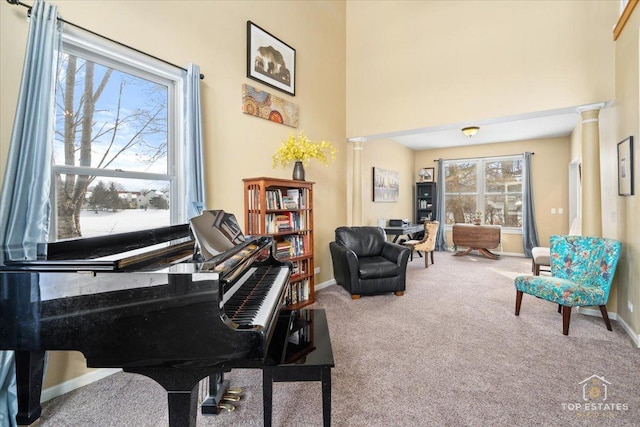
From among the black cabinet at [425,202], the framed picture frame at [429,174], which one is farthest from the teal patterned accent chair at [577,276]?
the framed picture frame at [429,174]

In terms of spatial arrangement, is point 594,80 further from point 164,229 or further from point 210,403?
point 210,403

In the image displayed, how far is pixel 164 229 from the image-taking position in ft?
6.19

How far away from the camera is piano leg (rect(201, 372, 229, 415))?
1.75 m

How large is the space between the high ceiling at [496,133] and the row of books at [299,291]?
8.37ft

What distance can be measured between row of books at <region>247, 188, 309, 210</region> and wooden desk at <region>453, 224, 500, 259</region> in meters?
4.94

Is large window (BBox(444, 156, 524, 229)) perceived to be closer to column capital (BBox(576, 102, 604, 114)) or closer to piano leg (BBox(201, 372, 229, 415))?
column capital (BBox(576, 102, 604, 114))

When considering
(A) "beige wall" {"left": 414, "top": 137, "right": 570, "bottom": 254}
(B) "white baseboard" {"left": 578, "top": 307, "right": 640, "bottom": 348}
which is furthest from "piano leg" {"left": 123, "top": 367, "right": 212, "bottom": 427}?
(A) "beige wall" {"left": 414, "top": 137, "right": 570, "bottom": 254}

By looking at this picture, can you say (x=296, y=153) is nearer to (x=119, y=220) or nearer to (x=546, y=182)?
(x=119, y=220)

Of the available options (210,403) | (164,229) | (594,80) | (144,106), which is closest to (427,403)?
(210,403)

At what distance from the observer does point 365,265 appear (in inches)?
151

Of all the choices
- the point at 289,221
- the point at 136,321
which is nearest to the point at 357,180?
the point at 289,221

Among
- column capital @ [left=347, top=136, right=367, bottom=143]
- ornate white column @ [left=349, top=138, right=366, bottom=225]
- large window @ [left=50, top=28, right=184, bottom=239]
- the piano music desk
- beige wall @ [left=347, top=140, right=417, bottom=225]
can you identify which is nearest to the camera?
the piano music desk

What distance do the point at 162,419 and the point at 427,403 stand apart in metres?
1.59

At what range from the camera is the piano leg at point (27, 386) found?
55.9 inches
